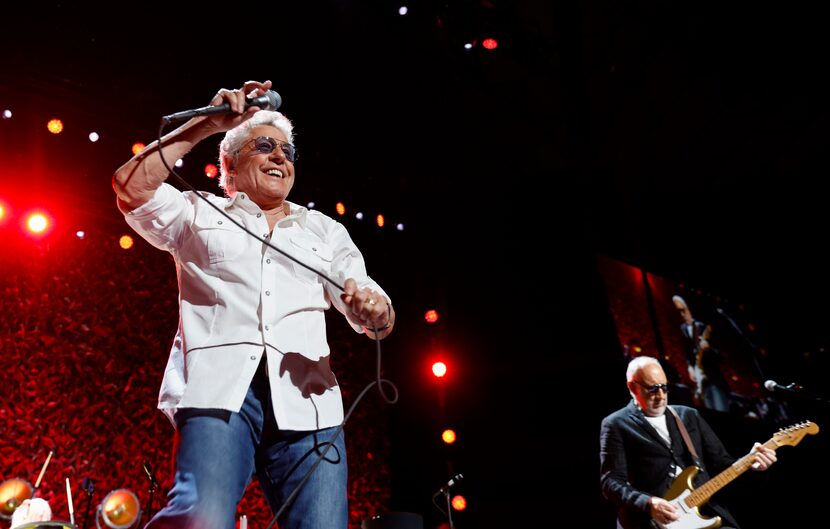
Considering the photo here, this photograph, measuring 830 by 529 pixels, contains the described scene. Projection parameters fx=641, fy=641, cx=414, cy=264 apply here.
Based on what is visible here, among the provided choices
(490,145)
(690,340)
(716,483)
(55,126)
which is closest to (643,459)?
(716,483)

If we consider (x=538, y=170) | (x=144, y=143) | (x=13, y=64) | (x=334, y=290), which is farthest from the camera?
(x=538, y=170)

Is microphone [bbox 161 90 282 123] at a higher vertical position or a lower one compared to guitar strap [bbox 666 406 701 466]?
higher

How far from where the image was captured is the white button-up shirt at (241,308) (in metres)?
1.44

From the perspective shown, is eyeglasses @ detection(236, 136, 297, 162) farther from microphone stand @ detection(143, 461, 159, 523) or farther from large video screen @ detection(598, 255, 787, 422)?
large video screen @ detection(598, 255, 787, 422)

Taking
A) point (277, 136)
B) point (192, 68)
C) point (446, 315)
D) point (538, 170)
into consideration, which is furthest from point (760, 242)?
point (277, 136)

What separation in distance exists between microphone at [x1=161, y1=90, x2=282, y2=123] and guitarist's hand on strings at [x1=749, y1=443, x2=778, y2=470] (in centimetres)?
374

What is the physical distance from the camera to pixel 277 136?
76.9 inches

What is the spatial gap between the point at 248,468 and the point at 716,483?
324 centimetres

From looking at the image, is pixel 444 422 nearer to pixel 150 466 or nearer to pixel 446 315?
pixel 446 315

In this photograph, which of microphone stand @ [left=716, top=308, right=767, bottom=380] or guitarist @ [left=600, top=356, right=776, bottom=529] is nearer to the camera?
guitarist @ [left=600, top=356, right=776, bottom=529]

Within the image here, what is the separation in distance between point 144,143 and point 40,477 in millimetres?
1985

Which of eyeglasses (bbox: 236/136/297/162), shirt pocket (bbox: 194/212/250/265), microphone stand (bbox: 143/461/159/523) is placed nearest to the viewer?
shirt pocket (bbox: 194/212/250/265)

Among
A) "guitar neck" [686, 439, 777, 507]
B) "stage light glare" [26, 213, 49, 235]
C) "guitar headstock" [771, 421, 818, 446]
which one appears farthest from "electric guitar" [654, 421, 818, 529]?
"stage light glare" [26, 213, 49, 235]

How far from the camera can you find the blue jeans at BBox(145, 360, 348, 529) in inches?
50.5
